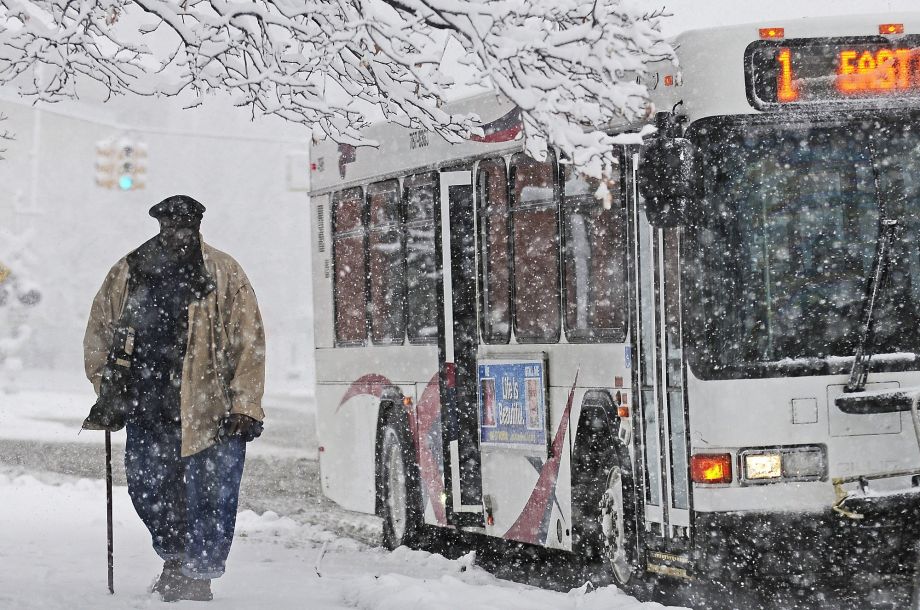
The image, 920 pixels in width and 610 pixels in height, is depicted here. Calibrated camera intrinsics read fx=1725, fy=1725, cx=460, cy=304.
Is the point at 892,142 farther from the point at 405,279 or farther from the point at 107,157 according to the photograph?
the point at 107,157

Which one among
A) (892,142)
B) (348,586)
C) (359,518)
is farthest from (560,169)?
(359,518)

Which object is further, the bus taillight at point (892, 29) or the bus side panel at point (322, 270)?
the bus side panel at point (322, 270)

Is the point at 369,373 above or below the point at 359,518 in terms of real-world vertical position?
above

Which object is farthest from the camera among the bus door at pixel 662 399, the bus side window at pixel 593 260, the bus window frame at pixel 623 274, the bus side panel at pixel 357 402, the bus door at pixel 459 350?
the bus side panel at pixel 357 402

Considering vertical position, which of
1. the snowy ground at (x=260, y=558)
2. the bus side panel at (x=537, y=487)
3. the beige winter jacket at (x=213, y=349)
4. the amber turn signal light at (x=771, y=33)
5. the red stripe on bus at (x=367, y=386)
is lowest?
the snowy ground at (x=260, y=558)

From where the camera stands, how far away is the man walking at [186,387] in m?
7.95

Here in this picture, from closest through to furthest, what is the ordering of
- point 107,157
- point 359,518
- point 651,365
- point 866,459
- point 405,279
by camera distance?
1. point 866,459
2. point 651,365
3. point 405,279
4. point 359,518
5. point 107,157

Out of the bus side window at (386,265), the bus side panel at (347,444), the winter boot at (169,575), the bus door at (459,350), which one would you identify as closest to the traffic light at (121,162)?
the bus side panel at (347,444)

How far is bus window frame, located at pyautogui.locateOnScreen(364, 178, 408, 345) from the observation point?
12086 millimetres

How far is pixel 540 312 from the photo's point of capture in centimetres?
1019

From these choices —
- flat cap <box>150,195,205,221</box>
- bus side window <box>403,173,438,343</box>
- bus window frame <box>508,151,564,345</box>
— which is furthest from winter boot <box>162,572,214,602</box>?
bus side window <box>403,173,438,343</box>

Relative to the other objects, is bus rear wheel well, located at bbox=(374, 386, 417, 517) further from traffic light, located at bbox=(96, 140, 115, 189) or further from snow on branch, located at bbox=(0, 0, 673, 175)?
traffic light, located at bbox=(96, 140, 115, 189)

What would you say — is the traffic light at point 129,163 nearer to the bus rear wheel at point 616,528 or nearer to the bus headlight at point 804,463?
the bus rear wheel at point 616,528

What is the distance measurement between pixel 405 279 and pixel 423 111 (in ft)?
10.4
